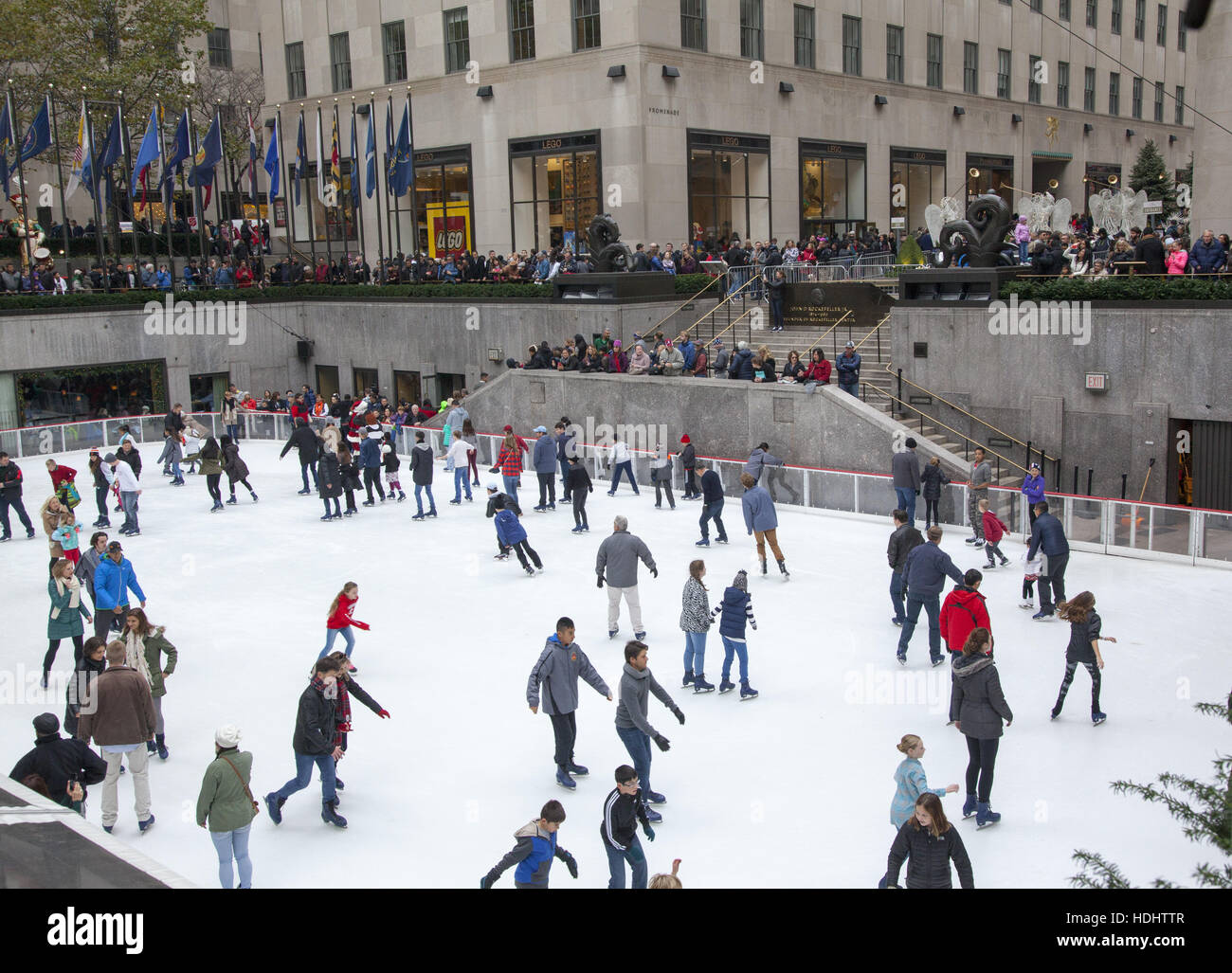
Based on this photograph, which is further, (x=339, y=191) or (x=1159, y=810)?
(x=339, y=191)

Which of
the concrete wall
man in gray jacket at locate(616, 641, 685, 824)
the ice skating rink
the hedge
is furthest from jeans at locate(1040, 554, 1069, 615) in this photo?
the hedge

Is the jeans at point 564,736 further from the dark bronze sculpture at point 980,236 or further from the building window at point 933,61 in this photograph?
the building window at point 933,61

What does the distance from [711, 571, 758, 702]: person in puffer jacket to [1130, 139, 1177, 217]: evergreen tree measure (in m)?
41.7

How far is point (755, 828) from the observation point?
328 inches

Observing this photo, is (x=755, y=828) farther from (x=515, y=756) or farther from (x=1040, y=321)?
(x=1040, y=321)

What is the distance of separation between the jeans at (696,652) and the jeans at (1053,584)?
4.29 m

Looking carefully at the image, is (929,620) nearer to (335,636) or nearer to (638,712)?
(638,712)

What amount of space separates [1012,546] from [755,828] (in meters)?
9.10

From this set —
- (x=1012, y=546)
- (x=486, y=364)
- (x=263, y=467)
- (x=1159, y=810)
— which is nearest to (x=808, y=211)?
(x=486, y=364)

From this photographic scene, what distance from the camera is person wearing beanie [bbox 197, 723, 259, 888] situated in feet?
23.7

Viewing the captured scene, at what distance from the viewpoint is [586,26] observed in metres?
33.9

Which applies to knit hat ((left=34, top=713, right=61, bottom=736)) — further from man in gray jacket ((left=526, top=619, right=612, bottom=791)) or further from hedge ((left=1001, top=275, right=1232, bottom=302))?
hedge ((left=1001, top=275, right=1232, bottom=302))

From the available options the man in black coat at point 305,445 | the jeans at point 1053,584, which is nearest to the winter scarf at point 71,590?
the man in black coat at point 305,445

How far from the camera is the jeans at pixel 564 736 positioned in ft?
29.5
